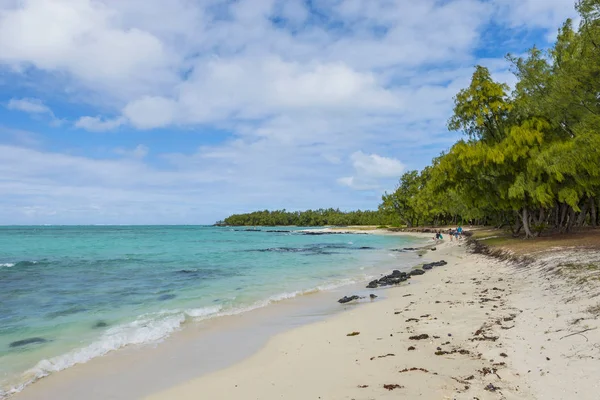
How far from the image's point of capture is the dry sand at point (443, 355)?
17.9 feet

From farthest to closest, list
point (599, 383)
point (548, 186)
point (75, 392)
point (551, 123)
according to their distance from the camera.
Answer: point (551, 123) → point (548, 186) → point (75, 392) → point (599, 383)

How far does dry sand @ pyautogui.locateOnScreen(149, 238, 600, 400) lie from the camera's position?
5465mm

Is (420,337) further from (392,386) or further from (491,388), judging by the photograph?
(491,388)

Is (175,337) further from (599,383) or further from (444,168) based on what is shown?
(444,168)

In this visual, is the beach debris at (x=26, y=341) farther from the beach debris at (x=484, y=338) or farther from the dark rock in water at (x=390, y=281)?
the dark rock in water at (x=390, y=281)

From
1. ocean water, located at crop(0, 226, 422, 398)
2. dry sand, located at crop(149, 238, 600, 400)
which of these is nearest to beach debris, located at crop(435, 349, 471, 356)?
dry sand, located at crop(149, 238, 600, 400)

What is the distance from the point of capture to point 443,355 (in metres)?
7.04

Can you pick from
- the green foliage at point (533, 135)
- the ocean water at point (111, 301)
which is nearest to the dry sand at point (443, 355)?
the ocean water at point (111, 301)

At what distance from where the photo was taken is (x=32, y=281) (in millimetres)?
21688

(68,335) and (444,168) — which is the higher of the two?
(444,168)

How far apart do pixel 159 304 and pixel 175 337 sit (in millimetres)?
5076

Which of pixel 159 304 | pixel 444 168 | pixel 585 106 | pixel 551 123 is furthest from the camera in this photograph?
pixel 444 168

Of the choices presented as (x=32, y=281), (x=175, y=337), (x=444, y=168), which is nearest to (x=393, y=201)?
(x=444, y=168)

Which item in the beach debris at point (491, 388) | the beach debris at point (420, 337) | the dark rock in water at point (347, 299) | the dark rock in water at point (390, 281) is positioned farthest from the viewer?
the dark rock in water at point (390, 281)
